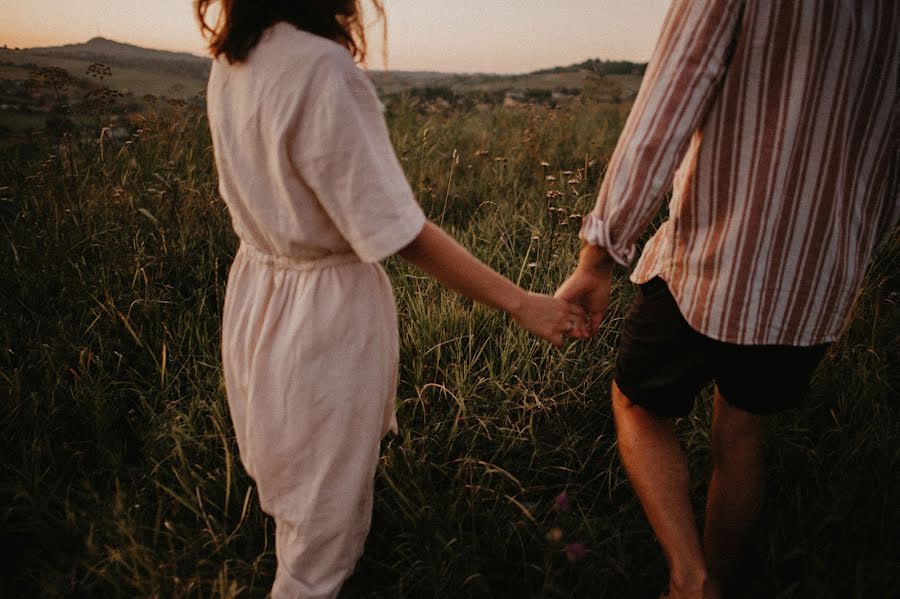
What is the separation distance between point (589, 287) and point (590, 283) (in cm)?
1

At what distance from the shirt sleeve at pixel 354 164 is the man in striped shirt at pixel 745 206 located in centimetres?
50

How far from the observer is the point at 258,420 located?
111 cm

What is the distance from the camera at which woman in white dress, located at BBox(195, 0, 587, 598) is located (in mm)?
852

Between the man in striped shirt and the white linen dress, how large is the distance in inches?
20.6

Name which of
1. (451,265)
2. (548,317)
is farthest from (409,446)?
(451,265)

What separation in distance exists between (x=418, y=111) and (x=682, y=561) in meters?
5.00


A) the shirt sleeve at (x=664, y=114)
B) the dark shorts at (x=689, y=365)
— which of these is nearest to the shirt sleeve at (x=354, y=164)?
the shirt sleeve at (x=664, y=114)

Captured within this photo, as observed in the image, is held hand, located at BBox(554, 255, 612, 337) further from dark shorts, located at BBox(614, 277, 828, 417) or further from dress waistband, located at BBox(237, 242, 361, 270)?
dress waistband, located at BBox(237, 242, 361, 270)

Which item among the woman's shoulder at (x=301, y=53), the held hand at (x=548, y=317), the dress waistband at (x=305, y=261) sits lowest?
the held hand at (x=548, y=317)

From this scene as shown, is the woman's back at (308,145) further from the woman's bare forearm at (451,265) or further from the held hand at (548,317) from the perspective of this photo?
the held hand at (548,317)

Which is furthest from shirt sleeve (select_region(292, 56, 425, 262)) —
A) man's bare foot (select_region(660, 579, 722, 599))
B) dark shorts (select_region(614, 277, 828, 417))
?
man's bare foot (select_region(660, 579, 722, 599))

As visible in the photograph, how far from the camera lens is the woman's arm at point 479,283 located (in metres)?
0.98

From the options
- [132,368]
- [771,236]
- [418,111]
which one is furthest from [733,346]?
[418,111]

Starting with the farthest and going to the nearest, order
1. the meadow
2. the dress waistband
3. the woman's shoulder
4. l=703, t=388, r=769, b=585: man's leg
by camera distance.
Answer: the meadow → l=703, t=388, r=769, b=585: man's leg → the dress waistband → the woman's shoulder
